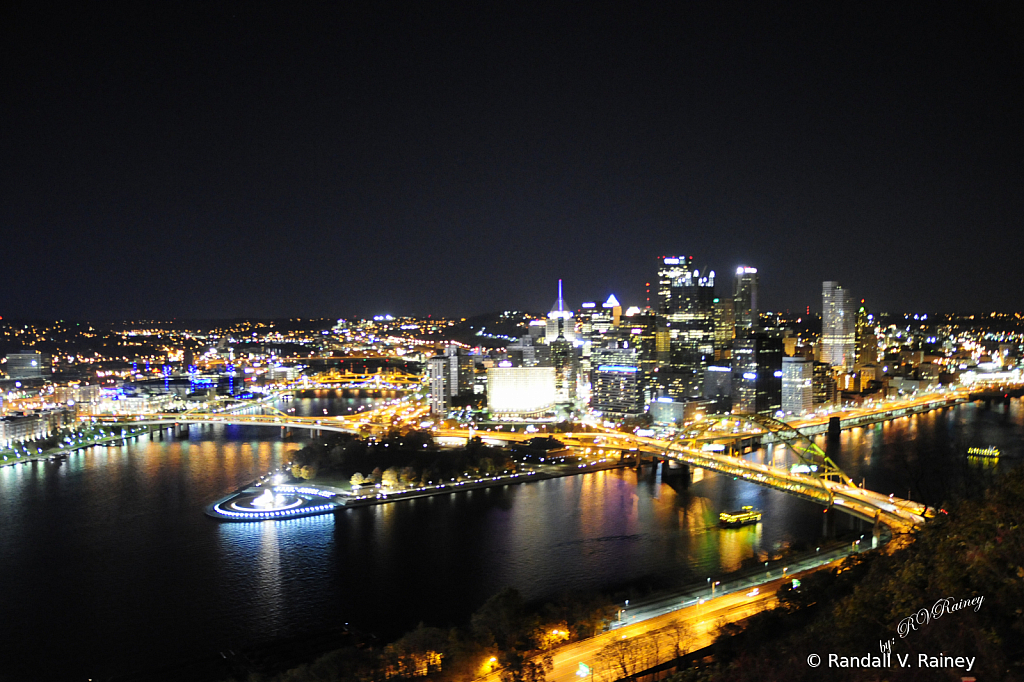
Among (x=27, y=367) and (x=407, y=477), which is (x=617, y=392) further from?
(x=27, y=367)

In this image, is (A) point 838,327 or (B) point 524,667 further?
(A) point 838,327

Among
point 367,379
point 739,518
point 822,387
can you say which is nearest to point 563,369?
point 822,387

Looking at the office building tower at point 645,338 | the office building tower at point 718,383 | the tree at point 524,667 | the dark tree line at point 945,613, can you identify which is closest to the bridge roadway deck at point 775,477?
the dark tree line at point 945,613

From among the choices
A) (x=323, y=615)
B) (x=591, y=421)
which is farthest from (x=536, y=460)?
(x=323, y=615)

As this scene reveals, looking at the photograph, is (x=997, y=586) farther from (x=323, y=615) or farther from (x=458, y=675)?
(x=323, y=615)

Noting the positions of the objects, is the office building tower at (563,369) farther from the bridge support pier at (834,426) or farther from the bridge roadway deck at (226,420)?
the bridge support pier at (834,426)

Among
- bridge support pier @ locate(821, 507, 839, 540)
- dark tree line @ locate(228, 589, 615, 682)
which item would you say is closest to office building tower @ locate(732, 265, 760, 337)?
A: bridge support pier @ locate(821, 507, 839, 540)
